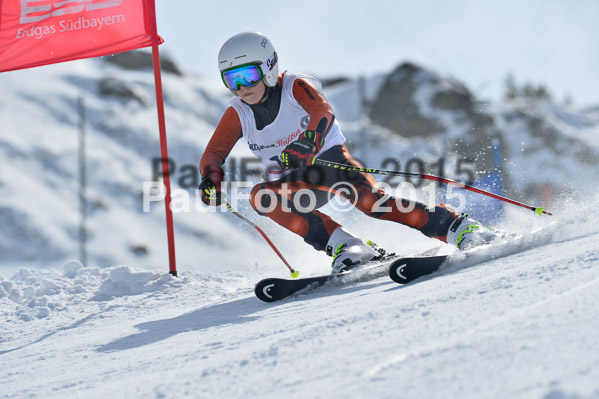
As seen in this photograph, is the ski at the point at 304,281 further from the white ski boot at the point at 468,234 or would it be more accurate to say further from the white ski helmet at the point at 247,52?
the white ski helmet at the point at 247,52

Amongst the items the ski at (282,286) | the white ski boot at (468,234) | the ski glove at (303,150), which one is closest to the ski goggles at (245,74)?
the ski glove at (303,150)

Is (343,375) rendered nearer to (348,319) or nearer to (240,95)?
(348,319)

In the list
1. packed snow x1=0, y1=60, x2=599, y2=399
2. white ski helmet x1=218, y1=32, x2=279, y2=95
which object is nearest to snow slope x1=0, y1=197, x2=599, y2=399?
packed snow x1=0, y1=60, x2=599, y2=399

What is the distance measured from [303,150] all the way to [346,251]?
66cm

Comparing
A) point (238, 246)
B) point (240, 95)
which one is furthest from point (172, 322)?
point (238, 246)

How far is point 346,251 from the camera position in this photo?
3.44 meters

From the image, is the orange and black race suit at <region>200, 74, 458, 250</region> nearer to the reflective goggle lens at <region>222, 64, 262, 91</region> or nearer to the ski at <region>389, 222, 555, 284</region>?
the reflective goggle lens at <region>222, 64, 262, 91</region>

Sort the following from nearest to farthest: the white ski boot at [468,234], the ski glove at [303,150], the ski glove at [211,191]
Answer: the white ski boot at [468,234] → the ski glove at [303,150] → the ski glove at [211,191]

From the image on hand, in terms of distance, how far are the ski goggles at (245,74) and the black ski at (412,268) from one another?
1.50 m

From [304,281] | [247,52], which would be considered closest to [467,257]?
[304,281]

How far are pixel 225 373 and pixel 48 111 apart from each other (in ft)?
68.7

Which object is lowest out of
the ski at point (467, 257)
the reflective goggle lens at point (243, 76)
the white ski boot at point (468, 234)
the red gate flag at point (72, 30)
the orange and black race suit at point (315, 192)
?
the ski at point (467, 257)

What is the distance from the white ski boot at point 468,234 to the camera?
3.21 metres

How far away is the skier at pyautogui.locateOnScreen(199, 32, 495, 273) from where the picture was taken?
3.45 metres
